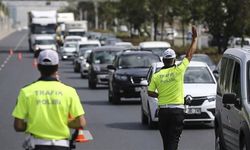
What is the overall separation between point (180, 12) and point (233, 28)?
1441 centimetres

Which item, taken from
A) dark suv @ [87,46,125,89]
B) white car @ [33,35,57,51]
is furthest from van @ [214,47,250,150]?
white car @ [33,35,57,51]

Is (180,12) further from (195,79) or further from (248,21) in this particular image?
(195,79)

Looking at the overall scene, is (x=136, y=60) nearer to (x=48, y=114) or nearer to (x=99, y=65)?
(x=99, y=65)

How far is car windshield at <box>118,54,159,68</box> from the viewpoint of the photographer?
90.3 feet

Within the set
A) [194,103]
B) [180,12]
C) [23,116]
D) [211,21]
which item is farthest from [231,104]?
[180,12]

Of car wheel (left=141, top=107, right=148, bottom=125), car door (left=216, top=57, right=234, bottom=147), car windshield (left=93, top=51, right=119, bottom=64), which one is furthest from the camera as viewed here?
car windshield (left=93, top=51, right=119, bottom=64)

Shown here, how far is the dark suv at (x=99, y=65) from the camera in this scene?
33.8 m

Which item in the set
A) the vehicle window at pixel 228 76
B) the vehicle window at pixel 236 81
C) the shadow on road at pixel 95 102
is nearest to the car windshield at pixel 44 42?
the shadow on road at pixel 95 102

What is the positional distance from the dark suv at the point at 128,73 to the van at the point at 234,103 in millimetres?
12428

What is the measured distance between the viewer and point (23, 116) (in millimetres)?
7859

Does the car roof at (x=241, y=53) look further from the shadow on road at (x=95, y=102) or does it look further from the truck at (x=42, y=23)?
the truck at (x=42, y=23)

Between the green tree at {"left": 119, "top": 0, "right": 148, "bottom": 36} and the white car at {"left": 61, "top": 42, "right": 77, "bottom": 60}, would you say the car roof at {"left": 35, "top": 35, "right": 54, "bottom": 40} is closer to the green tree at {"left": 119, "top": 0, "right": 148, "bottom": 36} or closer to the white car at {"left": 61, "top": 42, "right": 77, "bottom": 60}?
the white car at {"left": 61, "top": 42, "right": 77, "bottom": 60}

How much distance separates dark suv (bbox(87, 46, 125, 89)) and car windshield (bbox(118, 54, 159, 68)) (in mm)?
5635

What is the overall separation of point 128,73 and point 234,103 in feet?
49.5
